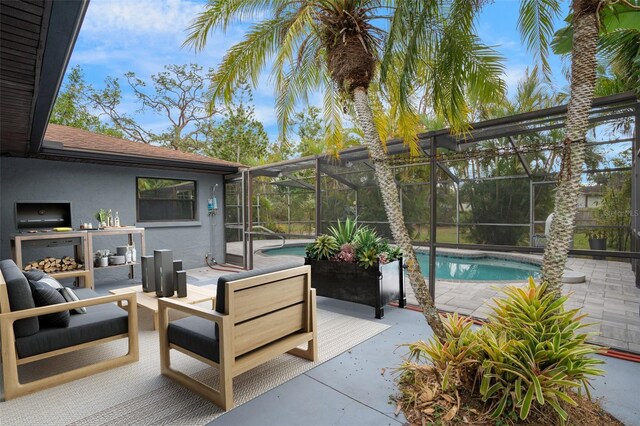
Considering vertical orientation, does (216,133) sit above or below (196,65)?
below

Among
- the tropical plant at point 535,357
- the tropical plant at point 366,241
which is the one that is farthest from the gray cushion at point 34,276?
the tropical plant at point 535,357

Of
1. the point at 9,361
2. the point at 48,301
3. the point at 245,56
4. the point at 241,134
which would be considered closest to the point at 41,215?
the point at 48,301

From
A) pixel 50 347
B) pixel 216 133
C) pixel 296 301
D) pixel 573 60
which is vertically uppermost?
pixel 216 133

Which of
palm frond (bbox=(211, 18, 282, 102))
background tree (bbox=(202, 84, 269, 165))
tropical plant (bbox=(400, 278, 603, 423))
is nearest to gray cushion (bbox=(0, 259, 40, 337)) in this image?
palm frond (bbox=(211, 18, 282, 102))

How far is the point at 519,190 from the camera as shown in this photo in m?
8.55

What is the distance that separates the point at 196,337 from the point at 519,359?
2.36m

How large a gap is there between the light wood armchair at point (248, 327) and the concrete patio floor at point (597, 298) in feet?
5.53

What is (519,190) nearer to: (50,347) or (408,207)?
(408,207)

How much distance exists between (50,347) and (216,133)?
607 inches

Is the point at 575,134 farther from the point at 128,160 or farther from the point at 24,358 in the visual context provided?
the point at 128,160

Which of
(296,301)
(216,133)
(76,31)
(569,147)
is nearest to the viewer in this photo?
(76,31)

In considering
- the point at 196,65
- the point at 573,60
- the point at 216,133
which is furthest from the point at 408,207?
the point at 196,65

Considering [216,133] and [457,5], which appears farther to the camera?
[216,133]

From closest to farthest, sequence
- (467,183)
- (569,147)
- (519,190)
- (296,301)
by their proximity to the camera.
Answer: (569,147), (296,301), (519,190), (467,183)
